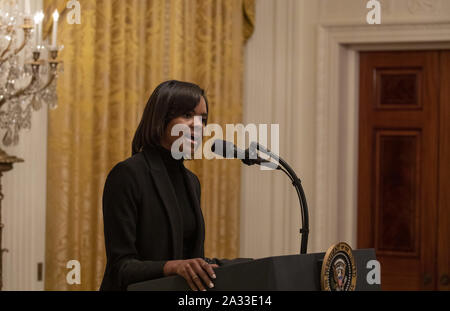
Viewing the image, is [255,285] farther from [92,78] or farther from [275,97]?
[275,97]

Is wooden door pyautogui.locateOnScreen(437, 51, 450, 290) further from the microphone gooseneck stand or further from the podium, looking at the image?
the podium

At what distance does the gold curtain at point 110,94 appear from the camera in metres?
3.18

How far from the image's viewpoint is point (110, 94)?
3438 mm

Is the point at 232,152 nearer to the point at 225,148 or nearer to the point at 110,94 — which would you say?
the point at 225,148

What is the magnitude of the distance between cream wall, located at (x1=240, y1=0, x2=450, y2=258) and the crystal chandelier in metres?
1.72

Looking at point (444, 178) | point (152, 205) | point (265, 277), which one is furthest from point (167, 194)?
point (444, 178)

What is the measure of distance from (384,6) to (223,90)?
112 centimetres

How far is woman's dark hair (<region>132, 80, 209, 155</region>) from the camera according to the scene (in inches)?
66.7

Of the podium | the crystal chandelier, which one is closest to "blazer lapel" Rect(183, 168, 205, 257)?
the podium

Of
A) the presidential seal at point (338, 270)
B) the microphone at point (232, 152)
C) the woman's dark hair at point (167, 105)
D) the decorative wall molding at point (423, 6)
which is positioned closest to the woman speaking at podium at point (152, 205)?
the woman's dark hair at point (167, 105)

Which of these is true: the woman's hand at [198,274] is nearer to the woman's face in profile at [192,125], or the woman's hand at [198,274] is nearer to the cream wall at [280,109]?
the woman's face in profile at [192,125]

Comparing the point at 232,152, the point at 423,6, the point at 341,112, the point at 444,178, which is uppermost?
the point at 423,6

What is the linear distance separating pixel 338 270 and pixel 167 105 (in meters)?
0.61
